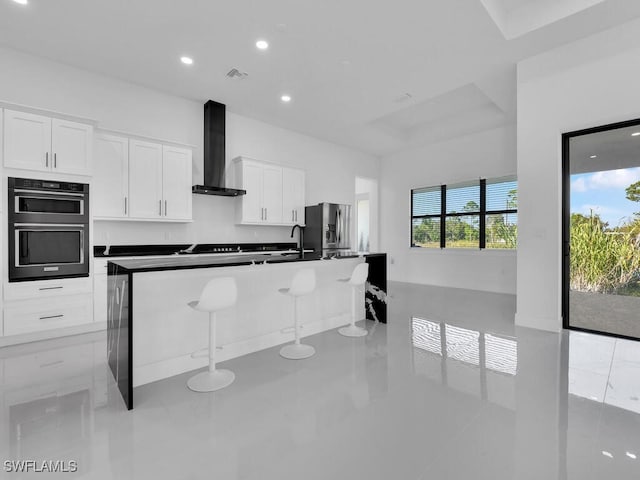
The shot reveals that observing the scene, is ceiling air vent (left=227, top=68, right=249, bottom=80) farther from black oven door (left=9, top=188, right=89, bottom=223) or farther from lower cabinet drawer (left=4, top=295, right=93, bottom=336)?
lower cabinet drawer (left=4, top=295, right=93, bottom=336)

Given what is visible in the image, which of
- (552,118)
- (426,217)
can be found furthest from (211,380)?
(426,217)

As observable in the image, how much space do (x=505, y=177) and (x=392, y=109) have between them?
284cm

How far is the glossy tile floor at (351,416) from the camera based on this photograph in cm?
155

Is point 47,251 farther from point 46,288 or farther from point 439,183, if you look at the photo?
point 439,183

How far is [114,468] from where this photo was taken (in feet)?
4.99

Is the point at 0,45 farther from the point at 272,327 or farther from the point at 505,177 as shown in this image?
the point at 505,177

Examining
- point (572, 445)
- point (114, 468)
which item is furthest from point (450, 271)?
point (114, 468)

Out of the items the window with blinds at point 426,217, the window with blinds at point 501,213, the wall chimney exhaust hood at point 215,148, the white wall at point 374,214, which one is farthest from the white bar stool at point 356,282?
the white wall at point 374,214

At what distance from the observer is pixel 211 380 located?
7.98ft

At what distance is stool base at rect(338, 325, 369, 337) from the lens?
11.6ft

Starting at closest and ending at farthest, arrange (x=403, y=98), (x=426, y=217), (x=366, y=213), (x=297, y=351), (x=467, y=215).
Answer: (x=297, y=351) < (x=403, y=98) < (x=467, y=215) < (x=426, y=217) < (x=366, y=213)

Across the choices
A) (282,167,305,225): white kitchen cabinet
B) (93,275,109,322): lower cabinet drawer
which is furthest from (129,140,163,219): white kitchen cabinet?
(282,167,305,225): white kitchen cabinet

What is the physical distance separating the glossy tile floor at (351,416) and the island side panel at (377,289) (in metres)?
0.88

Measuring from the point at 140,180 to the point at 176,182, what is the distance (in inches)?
18.5
